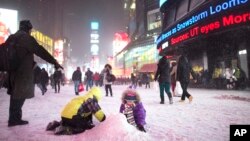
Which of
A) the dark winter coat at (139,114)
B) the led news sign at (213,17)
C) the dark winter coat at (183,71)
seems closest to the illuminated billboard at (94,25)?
the led news sign at (213,17)

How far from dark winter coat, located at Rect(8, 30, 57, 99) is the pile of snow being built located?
5.49 feet

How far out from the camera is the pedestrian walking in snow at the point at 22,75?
19.7 ft

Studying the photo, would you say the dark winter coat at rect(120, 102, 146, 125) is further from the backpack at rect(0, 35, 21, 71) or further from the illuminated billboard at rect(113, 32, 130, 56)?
the illuminated billboard at rect(113, 32, 130, 56)

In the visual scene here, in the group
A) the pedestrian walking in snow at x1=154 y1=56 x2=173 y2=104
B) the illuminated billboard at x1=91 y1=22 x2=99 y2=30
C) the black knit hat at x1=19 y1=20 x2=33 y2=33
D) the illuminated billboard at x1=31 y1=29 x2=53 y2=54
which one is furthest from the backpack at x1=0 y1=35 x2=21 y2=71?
the illuminated billboard at x1=91 y1=22 x2=99 y2=30

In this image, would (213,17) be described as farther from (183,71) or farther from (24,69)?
(24,69)

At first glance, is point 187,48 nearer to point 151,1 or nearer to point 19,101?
point 19,101

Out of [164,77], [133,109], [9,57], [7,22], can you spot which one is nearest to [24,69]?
[9,57]

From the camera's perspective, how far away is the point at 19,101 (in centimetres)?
612

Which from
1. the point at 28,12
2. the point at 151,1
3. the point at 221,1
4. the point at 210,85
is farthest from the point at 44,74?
the point at 28,12

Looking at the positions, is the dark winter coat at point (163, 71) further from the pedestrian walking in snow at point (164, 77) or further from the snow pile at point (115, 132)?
the snow pile at point (115, 132)

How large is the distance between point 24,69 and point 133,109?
7.61ft

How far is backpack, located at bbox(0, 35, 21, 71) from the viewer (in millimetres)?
5863

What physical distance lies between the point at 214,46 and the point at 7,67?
2257 centimetres

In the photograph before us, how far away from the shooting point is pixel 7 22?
62125mm
